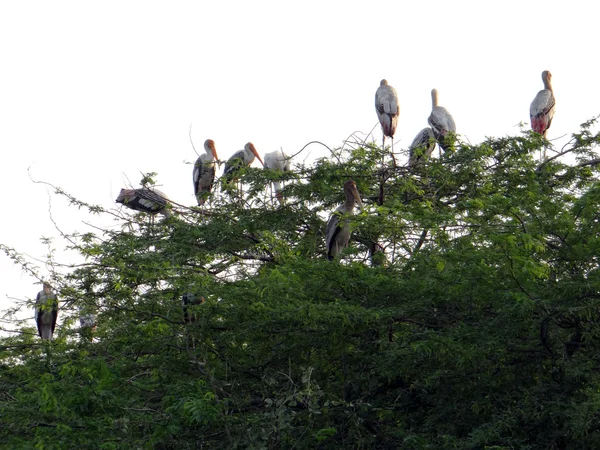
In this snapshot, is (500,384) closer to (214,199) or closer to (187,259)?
(187,259)

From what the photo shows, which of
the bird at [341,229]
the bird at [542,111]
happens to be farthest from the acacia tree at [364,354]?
the bird at [542,111]

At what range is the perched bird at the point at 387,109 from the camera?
593 inches

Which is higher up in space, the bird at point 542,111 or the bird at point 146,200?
the bird at point 542,111

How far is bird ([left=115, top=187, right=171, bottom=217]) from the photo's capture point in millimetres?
11758

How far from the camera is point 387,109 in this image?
596 inches

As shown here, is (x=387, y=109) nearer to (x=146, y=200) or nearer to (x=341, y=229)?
(x=146, y=200)

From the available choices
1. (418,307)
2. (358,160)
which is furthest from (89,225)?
(418,307)

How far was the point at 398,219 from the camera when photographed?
7438 mm

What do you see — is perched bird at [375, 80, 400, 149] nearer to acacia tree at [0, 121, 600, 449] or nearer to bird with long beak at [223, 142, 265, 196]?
bird with long beak at [223, 142, 265, 196]

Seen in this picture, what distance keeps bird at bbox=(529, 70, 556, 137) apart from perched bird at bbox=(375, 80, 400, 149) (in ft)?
8.35

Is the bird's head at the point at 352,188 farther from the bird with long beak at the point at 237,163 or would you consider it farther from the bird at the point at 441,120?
the bird at the point at 441,120

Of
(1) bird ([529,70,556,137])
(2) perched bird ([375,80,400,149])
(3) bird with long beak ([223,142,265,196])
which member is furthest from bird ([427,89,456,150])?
(3) bird with long beak ([223,142,265,196])

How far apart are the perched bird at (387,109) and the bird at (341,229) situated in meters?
5.41

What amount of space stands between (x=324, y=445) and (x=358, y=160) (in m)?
4.42
